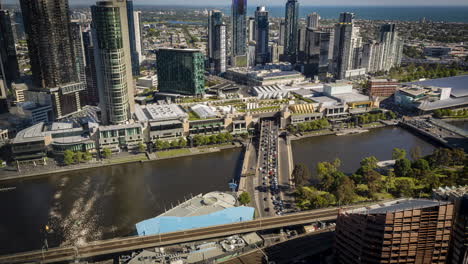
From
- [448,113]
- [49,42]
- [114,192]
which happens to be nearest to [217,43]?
[49,42]

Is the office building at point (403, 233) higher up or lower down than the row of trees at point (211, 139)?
higher up

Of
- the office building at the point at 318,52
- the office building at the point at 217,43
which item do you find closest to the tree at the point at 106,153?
the office building at the point at 217,43

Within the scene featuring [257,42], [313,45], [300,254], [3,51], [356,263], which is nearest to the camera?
[356,263]

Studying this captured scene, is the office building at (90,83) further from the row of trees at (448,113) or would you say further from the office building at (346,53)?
the row of trees at (448,113)

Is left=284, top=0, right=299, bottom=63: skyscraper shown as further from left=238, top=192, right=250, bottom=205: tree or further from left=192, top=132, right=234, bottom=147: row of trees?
left=238, top=192, right=250, bottom=205: tree

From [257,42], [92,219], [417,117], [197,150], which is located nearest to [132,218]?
[92,219]

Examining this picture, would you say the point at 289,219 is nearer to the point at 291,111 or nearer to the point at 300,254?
the point at 300,254
